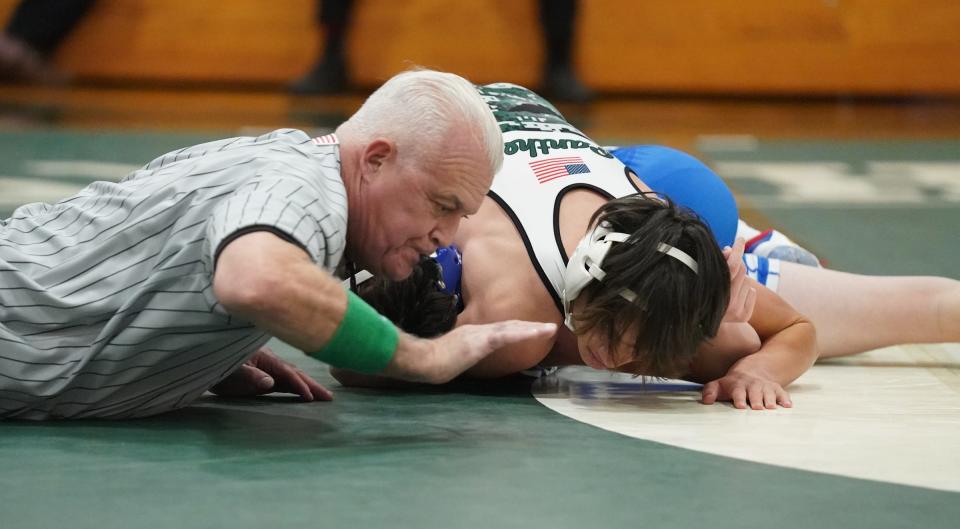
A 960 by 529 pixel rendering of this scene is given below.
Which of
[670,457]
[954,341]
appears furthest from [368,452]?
[954,341]

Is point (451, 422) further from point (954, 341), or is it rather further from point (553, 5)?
point (553, 5)

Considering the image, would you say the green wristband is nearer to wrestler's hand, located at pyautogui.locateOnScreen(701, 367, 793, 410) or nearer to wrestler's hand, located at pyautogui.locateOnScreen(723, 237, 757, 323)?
Result: wrestler's hand, located at pyautogui.locateOnScreen(723, 237, 757, 323)

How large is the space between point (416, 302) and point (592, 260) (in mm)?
442

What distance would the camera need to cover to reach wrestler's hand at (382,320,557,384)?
2391 millimetres

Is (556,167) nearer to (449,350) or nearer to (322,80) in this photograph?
(449,350)

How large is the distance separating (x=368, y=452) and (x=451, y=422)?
0.32 m

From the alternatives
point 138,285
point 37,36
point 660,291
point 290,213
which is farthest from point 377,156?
point 37,36

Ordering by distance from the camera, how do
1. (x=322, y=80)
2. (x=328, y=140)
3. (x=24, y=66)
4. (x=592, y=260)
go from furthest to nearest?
(x=24, y=66) → (x=322, y=80) → (x=592, y=260) → (x=328, y=140)

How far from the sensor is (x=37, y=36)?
29.1 feet

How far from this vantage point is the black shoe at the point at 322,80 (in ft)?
29.3

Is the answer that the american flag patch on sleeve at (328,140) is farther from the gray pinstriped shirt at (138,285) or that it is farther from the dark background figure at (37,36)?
the dark background figure at (37,36)

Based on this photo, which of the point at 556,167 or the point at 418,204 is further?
the point at 556,167

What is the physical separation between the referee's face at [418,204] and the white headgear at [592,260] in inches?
12.4

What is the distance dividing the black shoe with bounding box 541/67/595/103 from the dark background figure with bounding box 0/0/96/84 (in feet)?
9.88
